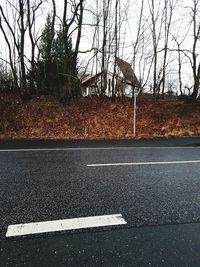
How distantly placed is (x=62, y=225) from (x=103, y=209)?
29.1 inches

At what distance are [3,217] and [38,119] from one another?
12.7 m

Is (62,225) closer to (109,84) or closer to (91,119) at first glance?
(91,119)

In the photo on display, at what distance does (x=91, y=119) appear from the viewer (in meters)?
16.3

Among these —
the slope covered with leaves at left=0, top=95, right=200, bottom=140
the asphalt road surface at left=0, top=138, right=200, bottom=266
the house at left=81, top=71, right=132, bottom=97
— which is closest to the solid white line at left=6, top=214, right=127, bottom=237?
the asphalt road surface at left=0, top=138, right=200, bottom=266

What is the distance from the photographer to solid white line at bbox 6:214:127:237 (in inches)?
126

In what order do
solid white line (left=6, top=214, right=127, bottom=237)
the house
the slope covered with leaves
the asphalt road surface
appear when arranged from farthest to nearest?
the house → the slope covered with leaves → solid white line (left=6, top=214, right=127, bottom=237) → the asphalt road surface

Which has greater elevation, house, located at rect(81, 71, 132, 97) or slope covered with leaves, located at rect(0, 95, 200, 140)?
house, located at rect(81, 71, 132, 97)

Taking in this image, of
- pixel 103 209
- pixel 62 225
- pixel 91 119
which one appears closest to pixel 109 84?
pixel 91 119

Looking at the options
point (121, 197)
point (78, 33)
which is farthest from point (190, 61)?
point (121, 197)

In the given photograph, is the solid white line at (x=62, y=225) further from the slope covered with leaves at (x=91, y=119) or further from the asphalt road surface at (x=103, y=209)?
the slope covered with leaves at (x=91, y=119)

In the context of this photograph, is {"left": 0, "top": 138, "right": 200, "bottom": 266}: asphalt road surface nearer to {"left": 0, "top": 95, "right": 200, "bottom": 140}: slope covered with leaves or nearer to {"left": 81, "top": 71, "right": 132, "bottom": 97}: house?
{"left": 0, "top": 95, "right": 200, "bottom": 140}: slope covered with leaves

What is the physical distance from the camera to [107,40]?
64.8ft

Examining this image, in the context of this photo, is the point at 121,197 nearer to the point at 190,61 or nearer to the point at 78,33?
the point at 78,33

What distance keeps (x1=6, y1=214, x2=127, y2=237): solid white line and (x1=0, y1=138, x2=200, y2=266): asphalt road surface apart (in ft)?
0.14
